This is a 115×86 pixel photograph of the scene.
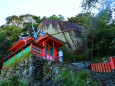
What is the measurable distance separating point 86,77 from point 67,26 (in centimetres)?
1769

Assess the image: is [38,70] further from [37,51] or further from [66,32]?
[66,32]

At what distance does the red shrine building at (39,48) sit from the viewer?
15742 millimetres

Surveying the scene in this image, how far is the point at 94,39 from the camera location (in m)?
23.3

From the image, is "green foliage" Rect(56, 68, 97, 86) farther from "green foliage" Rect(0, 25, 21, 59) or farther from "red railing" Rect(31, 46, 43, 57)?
"green foliage" Rect(0, 25, 21, 59)

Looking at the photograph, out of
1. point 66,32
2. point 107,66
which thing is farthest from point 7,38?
point 107,66

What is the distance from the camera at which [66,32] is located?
1077 inches

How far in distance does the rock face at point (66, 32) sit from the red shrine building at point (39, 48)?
473cm

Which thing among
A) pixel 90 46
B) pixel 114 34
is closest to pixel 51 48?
pixel 90 46

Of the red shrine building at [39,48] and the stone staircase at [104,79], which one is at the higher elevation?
the red shrine building at [39,48]

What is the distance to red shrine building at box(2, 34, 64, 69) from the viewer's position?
15742 millimetres

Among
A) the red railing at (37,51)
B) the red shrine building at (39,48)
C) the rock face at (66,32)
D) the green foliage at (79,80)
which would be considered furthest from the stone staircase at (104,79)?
the rock face at (66,32)

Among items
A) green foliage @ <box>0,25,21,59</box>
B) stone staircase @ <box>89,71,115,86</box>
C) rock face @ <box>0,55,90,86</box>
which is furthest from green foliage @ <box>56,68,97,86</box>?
green foliage @ <box>0,25,21,59</box>

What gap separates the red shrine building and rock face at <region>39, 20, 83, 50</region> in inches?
186

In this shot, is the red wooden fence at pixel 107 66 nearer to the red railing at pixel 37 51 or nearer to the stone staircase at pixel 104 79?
the stone staircase at pixel 104 79
